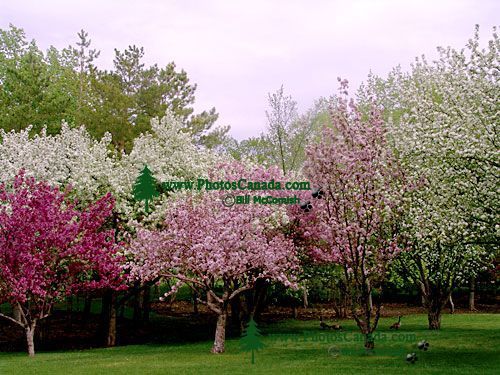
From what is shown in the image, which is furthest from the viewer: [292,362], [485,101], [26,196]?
[26,196]

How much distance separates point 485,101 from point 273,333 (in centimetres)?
1553

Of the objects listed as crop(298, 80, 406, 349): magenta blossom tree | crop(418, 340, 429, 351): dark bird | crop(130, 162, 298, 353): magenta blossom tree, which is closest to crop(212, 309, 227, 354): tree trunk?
crop(130, 162, 298, 353): magenta blossom tree

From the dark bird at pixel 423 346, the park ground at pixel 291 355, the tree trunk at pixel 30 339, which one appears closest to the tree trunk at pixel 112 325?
the park ground at pixel 291 355

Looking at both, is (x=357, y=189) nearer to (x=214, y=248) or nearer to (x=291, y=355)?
(x=214, y=248)

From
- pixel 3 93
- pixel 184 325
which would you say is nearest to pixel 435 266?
pixel 184 325

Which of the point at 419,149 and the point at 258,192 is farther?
the point at 258,192

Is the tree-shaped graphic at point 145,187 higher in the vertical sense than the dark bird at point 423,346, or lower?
higher

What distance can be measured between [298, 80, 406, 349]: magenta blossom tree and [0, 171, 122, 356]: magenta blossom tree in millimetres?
8659

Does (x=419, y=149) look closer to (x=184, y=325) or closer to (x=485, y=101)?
(x=485, y=101)

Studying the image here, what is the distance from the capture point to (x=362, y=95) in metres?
41.2

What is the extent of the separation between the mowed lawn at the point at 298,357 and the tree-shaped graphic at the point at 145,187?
246 inches

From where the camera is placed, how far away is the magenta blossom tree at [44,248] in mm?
19672

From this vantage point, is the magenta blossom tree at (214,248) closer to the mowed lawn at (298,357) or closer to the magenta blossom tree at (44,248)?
the magenta blossom tree at (44,248)

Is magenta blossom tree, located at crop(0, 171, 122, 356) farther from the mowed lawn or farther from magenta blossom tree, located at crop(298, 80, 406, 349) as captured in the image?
magenta blossom tree, located at crop(298, 80, 406, 349)
